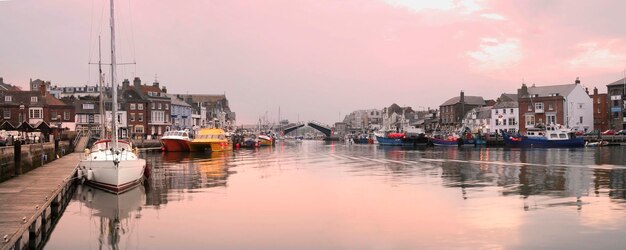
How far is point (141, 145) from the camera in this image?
8975 cm

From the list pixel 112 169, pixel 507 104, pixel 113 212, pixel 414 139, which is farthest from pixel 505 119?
pixel 113 212

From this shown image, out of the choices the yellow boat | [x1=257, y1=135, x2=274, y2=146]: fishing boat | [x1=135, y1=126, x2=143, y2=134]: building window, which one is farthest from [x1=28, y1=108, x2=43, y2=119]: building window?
[x1=257, y1=135, x2=274, y2=146]: fishing boat

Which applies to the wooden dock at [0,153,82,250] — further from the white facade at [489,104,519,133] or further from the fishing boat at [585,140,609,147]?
the white facade at [489,104,519,133]

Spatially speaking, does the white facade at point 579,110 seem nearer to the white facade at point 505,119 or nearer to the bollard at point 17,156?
the white facade at point 505,119

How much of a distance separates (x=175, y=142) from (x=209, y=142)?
508 cm

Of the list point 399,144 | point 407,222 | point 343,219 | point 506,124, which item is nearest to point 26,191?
point 343,219

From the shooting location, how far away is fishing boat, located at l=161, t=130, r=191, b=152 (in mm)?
77312

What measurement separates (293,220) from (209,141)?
60688 millimetres

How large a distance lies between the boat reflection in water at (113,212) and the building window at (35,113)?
57663mm

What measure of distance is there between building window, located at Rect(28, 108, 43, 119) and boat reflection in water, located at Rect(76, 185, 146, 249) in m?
57.7

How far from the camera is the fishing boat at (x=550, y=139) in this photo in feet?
309

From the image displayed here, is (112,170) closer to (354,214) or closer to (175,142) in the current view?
(354,214)

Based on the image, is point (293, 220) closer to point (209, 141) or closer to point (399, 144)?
point (209, 141)

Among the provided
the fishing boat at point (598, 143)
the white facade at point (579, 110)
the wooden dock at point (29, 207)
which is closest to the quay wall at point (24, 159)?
the wooden dock at point (29, 207)
